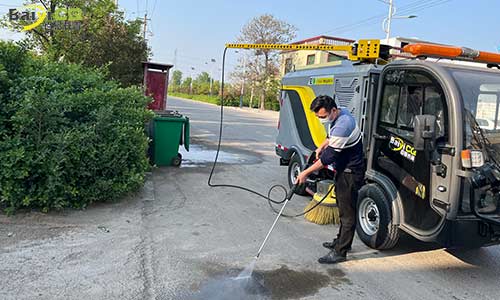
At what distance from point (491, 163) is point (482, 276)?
134 cm

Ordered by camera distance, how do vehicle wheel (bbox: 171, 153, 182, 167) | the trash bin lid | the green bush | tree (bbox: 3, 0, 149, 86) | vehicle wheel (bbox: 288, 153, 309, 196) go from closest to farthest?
the green bush, vehicle wheel (bbox: 288, 153, 309, 196), the trash bin lid, vehicle wheel (bbox: 171, 153, 182, 167), tree (bbox: 3, 0, 149, 86)

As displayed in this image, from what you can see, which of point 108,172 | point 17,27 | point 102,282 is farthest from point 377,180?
point 17,27

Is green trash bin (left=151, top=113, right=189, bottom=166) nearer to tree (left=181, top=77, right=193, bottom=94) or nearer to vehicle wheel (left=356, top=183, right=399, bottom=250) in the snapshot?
vehicle wheel (left=356, top=183, right=399, bottom=250)

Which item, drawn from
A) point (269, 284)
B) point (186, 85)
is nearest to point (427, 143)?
point (269, 284)

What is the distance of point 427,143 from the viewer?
12.4 ft

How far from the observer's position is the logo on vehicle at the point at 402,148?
4155mm

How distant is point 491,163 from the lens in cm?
368

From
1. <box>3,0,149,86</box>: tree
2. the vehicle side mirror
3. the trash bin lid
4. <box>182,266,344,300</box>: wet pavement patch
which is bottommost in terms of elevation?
<box>182,266,344,300</box>: wet pavement patch

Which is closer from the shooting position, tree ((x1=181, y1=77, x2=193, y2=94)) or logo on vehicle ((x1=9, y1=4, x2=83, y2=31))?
logo on vehicle ((x1=9, y1=4, x2=83, y2=31))

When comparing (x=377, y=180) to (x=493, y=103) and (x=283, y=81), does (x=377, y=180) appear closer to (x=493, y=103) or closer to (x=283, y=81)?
(x=493, y=103)

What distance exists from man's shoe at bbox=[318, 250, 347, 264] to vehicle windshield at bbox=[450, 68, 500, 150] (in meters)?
1.70

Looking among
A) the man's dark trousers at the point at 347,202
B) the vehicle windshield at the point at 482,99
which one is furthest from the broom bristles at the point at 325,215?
the vehicle windshield at the point at 482,99

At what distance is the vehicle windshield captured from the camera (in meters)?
3.79

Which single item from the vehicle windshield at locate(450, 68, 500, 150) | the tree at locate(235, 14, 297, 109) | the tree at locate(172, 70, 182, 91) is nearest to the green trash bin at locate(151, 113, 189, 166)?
the vehicle windshield at locate(450, 68, 500, 150)
